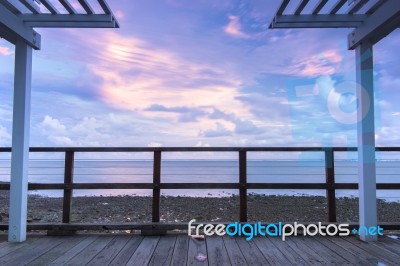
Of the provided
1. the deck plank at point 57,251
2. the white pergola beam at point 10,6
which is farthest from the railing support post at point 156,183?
the white pergola beam at point 10,6

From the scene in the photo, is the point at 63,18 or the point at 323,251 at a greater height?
the point at 63,18

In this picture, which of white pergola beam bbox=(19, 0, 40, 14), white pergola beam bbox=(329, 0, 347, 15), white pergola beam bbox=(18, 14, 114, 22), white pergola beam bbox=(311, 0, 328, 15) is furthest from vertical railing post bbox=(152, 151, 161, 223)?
white pergola beam bbox=(329, 0, 347, 15)

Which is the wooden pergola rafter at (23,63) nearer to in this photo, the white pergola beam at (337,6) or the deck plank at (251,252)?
the white pergola beam at (337,6)

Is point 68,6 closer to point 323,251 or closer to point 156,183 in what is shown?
point 156,183

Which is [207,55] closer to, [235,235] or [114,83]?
[114,83]

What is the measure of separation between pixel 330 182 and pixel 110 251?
2.58m

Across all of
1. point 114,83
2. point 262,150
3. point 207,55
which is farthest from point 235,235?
point 114,83

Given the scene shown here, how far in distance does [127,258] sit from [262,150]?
1.90 m

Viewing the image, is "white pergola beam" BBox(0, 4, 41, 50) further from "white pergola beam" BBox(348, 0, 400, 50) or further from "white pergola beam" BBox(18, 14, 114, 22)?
"white pergola beam" BBox(348, 0, 400, 50)

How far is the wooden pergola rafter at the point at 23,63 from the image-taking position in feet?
9.83

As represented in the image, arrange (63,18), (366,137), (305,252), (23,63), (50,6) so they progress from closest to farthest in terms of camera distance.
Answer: (305,252)
(50,6)
(63,18)
(23,63)
(366,137)

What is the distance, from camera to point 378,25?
9.36 feet

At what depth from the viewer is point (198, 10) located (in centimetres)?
475

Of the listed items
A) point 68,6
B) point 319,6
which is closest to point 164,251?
point 68,6
